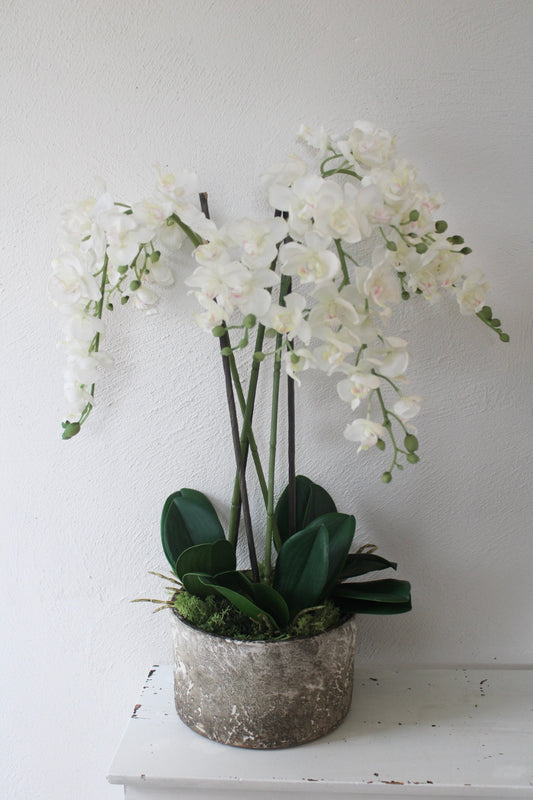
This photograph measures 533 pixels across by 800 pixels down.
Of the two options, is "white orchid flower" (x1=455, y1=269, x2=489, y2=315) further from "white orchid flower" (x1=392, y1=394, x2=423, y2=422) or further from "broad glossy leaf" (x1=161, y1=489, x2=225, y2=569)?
"broad glossy leaf" (x1=161, y1=489, x2=225, y2=569)

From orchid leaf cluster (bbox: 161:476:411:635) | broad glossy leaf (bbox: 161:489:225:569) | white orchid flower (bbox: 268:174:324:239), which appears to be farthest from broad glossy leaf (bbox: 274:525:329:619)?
white orchid flower (bbox: 268:174:324:239)

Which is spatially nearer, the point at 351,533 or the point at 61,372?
the point at 351,533

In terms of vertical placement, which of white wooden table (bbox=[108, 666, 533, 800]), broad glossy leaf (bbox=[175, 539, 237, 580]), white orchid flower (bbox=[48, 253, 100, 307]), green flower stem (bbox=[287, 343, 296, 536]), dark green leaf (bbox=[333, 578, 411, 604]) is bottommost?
white wooden table (bbox=[108, 666, 533, 800])

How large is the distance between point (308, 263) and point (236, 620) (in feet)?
1.49

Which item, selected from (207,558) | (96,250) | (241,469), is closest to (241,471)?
(241,469)

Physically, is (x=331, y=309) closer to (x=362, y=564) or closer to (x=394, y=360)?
(x=394, y=360)

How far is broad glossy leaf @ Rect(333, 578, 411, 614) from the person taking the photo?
2.73 feet

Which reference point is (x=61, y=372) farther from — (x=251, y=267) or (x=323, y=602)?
(x=323, y=602)

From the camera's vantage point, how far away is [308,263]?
2.33 feet

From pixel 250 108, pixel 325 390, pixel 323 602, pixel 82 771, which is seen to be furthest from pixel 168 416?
pixel 82 771

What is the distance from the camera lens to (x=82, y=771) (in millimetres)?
1032

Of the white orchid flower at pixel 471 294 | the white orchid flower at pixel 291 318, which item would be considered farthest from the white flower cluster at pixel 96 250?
the white orchid flower at pixel 471 294

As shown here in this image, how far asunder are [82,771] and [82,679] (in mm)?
155

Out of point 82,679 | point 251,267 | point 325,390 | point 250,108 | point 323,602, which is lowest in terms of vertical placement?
point 82,679
